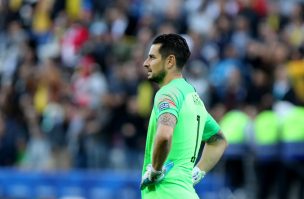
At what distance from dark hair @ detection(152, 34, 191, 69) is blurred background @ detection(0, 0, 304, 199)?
7538 mm

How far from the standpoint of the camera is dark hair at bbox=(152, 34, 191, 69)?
7168 millimetres

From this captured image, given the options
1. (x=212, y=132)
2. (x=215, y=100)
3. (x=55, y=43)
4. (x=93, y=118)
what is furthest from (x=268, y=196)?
(x=212, y=132)

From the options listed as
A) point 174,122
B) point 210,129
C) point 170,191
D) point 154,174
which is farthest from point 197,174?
point 174,122

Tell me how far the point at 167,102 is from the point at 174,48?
469 mm

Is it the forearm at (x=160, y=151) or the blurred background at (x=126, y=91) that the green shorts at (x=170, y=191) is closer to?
the forearm at (x=160, y=151)

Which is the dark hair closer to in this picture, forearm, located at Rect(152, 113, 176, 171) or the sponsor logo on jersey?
the sponsor logo on jersey

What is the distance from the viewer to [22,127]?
16969 mm

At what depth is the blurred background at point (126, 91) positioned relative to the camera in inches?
592

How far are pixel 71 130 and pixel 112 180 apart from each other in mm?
1782

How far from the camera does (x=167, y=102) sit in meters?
6.94

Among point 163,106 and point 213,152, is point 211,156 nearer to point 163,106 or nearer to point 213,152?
point 213,152

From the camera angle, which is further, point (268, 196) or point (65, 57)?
point (65, 57)

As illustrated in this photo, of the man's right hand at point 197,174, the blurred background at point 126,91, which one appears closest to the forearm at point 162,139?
the man's right hand at point 197,174

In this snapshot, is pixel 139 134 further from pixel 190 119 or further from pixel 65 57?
pixel 190 119
